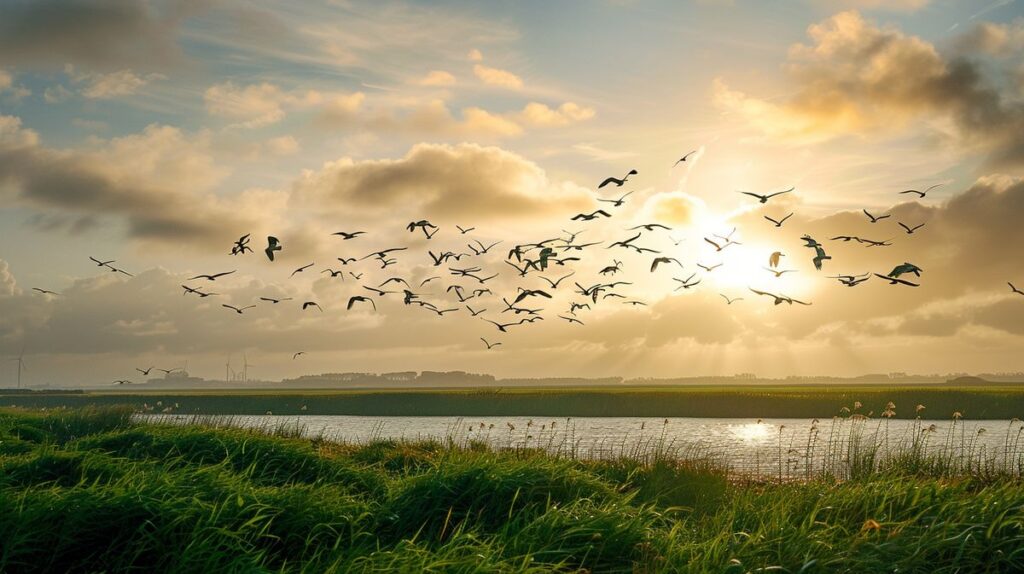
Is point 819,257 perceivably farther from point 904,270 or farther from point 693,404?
point 693,404

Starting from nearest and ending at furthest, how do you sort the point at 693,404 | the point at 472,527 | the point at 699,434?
the point at 472,527
the point at 699,434
the point at 693,404

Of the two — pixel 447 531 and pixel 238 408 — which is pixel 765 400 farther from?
pixel 447 531

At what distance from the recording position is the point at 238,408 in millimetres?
77062

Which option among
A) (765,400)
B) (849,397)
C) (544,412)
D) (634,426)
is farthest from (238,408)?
(849,397)

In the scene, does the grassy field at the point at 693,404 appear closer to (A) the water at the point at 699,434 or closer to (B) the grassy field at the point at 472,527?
(A) the water at the point at 699,434

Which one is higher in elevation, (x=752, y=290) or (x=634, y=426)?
(x=752, y=290)

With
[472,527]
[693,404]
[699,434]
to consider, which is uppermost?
[472,527]

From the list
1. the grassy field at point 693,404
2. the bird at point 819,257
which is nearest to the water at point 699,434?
the grassy field at point 693,404

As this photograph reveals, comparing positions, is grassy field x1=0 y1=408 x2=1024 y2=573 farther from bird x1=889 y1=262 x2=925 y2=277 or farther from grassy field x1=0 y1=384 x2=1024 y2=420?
grassy field x1=0 y1=384 x2=1024 y2=420

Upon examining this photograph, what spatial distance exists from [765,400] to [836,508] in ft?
183

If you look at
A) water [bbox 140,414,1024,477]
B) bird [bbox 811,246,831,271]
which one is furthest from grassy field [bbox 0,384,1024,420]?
bird [bbox 811,246,831,271]

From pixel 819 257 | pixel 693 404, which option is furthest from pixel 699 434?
pixel 819 257

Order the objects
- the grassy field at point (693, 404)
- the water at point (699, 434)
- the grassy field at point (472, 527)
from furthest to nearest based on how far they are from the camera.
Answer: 1. the grassy field at point (693, 404)
2. the water at point (699, 434)
3. the grassy field at point (472, 527)

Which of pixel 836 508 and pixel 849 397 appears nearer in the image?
pixel 836 508
